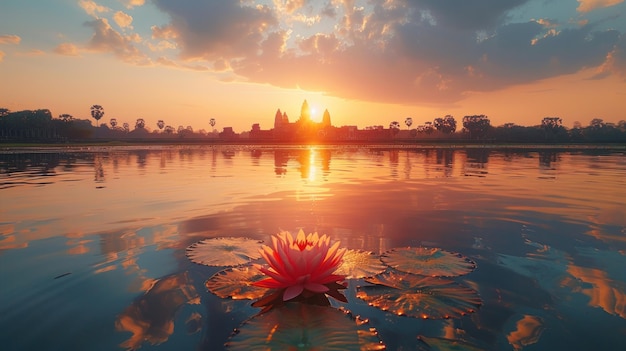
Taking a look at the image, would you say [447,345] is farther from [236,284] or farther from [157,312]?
[157,312]

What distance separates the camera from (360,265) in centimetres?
501

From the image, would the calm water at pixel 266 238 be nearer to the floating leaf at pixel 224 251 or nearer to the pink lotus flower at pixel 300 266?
the floating leaf at pixel 224 251

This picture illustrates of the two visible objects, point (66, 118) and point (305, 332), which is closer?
point (305, 332)

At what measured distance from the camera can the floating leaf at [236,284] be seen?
4.14m

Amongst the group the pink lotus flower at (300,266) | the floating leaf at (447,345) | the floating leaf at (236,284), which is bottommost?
the floating leaf at (447,345)

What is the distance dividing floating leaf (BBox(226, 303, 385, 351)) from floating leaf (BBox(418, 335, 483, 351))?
471 mm

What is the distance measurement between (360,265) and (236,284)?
6.16ft

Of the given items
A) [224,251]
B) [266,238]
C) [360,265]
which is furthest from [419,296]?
[266,238]

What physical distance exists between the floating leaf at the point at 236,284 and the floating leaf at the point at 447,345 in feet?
6.61

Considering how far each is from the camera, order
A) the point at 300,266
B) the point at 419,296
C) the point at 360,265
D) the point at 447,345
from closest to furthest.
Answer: the point at 447,345 < the point at 300,266 < the point at 419,296 < the point at 360,265

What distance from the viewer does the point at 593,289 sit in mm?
4395

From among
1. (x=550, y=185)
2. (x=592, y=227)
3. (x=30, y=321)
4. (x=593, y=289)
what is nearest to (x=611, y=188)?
(x=550, y=185)

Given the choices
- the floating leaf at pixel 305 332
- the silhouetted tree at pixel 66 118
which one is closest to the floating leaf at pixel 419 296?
the floating leaf at pixel 305 332

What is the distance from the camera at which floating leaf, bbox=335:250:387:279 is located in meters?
4.71
